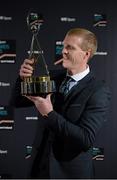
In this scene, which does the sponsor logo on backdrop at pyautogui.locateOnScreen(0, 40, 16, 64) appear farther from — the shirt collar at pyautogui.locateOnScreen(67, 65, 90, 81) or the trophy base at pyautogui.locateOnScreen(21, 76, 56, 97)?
the trophy base at pyautogui.locateOnScreen(21, 76, 56, 97)

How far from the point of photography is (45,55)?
11.7ft

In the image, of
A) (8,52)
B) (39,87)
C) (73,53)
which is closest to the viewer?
(39,87)

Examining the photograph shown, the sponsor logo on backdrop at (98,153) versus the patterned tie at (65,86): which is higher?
the patterned tie at (65,86)

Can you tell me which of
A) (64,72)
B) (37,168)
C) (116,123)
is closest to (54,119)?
(37,168)

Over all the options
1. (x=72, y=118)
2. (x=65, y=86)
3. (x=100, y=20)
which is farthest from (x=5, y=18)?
(x=72, y=118)

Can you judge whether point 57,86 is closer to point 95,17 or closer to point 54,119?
point 54,119

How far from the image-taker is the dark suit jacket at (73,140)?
145 centimetres

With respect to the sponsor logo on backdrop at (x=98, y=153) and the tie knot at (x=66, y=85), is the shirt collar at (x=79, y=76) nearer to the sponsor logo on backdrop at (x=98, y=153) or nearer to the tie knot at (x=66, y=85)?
the tie knot at (x=66, y=85)

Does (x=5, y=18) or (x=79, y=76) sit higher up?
(x=5, y=18)

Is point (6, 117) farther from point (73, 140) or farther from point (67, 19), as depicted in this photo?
point (73, 140)

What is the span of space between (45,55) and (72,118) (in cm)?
214

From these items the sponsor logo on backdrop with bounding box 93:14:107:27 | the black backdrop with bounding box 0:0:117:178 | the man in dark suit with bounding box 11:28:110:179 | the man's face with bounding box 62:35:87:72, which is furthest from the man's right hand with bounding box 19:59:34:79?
the sponsor logo on backdrop with bounding box 93:14:107:27

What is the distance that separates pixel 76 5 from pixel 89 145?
94.0 inches

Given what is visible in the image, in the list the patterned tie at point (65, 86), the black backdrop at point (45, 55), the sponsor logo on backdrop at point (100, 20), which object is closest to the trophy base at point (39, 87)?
the patterned tie at point (65, 86)
